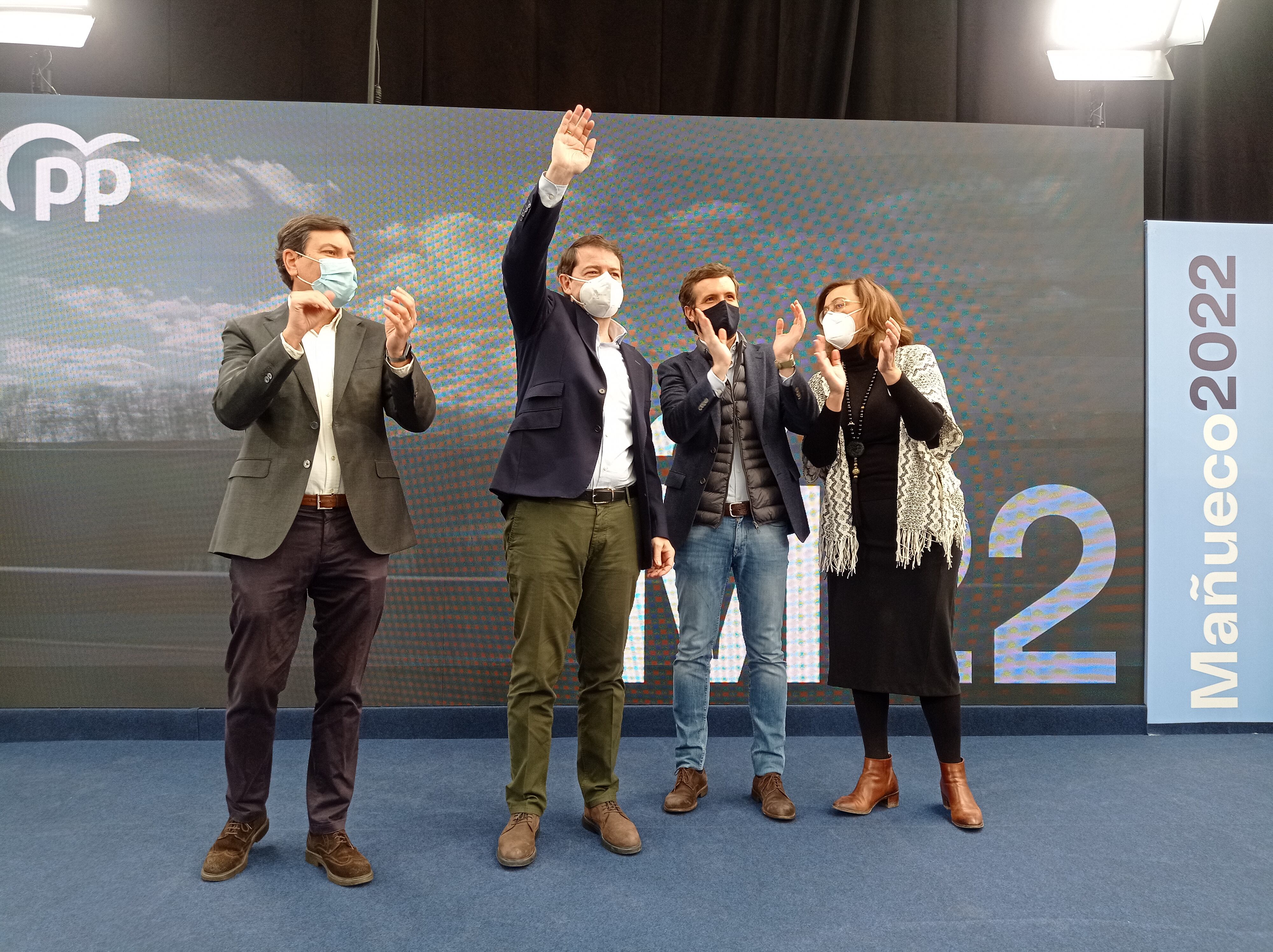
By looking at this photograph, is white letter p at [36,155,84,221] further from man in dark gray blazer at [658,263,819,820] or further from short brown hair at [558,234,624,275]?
man in dark gray blazer at [658,263,819,820]

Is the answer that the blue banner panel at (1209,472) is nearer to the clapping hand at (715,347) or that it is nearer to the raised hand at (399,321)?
the clapping hand at (715,347)

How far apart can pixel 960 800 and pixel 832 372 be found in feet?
4.16

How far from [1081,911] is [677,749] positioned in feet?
3.81

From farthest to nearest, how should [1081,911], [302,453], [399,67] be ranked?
[399,67] < [302,453] < [1081,911]

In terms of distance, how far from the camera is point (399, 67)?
13.7ft

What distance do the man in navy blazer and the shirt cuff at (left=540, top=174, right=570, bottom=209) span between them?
5.6 inches

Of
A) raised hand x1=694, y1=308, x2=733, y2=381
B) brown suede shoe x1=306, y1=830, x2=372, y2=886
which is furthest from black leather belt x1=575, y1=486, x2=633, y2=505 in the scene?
brown suede shoe x1=306, y1=830, x2=372, y2=886

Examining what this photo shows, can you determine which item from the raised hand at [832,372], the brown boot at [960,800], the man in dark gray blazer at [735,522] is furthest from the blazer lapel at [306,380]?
the brown boot at [960,800]

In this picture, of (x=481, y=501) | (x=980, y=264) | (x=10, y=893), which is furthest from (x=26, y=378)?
(x=980, y=264)

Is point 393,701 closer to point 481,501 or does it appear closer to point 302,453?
point 481,501

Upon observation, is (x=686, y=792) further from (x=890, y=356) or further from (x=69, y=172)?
(x=69, y=172)

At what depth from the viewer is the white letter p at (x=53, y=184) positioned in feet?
11.1

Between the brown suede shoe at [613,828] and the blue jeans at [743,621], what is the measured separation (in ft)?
1.20

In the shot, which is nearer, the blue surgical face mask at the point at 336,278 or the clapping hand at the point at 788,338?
the blue surgical face mask at the point at 336,278
